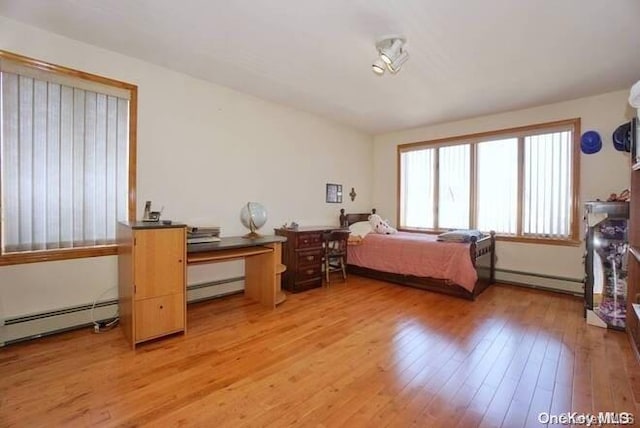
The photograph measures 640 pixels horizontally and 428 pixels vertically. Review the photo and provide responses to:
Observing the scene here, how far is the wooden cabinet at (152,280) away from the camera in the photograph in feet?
7.95

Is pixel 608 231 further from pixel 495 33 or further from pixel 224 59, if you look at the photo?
pixel 224 59

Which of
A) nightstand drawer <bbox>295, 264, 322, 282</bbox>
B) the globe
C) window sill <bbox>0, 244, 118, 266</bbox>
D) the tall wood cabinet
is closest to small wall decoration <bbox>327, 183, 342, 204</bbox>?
nightstand drawer <bbox>295, 264, 322, 282</bbox>

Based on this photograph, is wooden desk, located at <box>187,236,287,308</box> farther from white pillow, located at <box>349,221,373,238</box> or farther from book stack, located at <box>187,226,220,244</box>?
white pillow, located at <box>349,221,373,238</box>

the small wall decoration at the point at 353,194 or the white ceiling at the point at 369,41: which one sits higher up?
the white ceiling at the point at 369,41

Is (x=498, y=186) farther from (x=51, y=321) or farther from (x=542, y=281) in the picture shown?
(x=51, y=321)

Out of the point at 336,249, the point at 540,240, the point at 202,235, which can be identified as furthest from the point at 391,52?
the point at 540,240

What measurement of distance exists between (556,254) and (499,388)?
119 inches

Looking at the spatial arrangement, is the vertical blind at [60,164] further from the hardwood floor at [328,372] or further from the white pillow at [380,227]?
the white pillow at [380,227]

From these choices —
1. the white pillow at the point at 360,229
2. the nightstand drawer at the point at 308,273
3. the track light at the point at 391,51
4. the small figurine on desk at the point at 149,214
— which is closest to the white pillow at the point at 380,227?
the white pillow at the point at 360,229

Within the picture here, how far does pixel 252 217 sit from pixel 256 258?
51 centimetres

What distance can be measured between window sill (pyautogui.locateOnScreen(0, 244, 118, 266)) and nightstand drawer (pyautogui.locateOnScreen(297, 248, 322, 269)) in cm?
205

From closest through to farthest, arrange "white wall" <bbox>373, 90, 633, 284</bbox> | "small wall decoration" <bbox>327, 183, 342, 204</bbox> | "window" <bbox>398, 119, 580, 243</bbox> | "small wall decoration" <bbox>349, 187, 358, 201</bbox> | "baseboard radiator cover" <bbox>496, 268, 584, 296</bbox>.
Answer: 1. "white wall" <bbox>373, 90, 633, 284</bbox>
2. "baseboard radiator cover" <bbox>496, 268, 584, 296</bbox>
3. "window" <bbox>398, 119, 580, 243</bbox>
4. "small wall decoration" <bbox>327, 183, 342, 204</bbox>
5. "small wall decoration" <bbox>349, 187, 358, 201</bbox>

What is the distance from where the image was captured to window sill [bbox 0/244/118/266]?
2420mm

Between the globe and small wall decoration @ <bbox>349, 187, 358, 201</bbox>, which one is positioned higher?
small wall decoration @ <bbox>349, 187, 358, 201</bbox>
